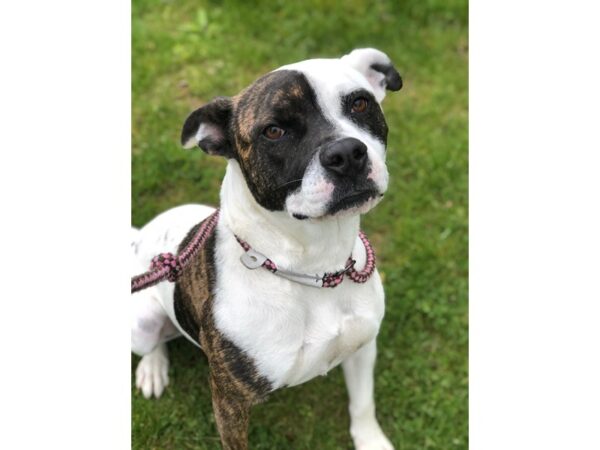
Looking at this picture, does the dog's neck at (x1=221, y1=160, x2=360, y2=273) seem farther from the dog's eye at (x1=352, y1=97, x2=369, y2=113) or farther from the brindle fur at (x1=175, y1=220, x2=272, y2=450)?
the dog's eye at (x1=352, y1=97, x2=369, y2=113)

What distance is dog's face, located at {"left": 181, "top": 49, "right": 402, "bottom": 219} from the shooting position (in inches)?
105

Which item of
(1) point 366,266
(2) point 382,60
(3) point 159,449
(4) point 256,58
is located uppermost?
(2) point 382,60

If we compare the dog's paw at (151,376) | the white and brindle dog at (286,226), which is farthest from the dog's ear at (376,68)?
the dog's paw at (151,376)

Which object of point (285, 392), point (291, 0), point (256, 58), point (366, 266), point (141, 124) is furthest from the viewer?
point (291, 0)

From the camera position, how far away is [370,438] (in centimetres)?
407

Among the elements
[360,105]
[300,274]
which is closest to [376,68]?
[360,105]

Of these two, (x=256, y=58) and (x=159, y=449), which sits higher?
(x=256, y=58)

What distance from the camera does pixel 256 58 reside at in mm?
6254

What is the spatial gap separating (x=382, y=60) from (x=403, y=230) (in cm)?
214

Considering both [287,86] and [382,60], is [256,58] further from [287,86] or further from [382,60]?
[287,86]

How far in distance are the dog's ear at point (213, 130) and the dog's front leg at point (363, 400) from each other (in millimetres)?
1304

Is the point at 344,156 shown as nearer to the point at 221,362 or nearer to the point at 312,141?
the point at 312,141

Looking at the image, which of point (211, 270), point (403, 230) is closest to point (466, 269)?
point (403, 230)

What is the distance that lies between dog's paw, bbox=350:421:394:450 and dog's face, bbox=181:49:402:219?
1750mm
